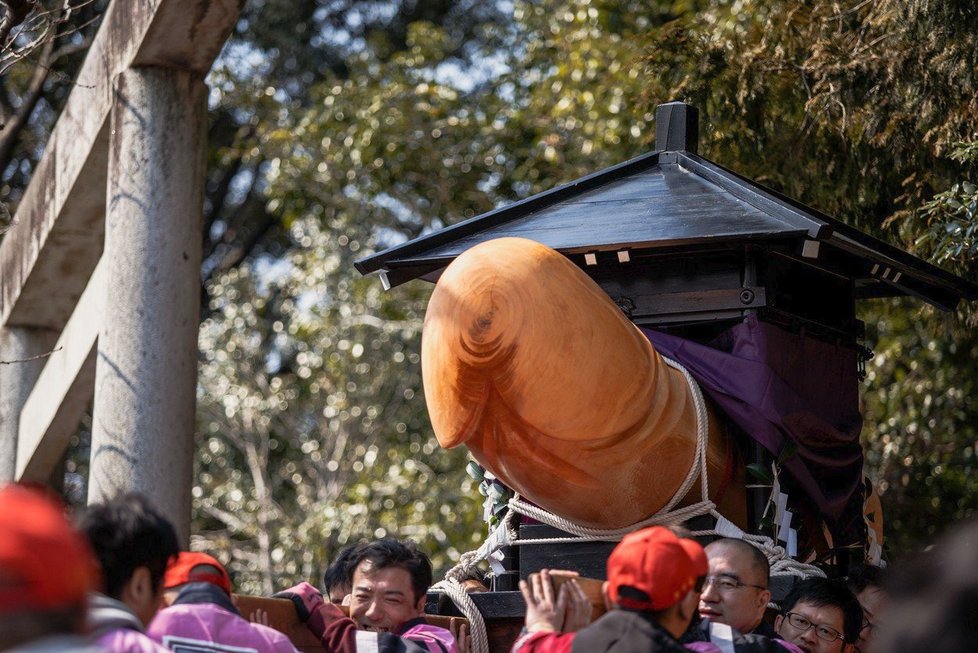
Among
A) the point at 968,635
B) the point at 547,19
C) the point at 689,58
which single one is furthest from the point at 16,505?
the point at 547,19

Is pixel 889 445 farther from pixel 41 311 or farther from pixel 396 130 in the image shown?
pixel 41 311

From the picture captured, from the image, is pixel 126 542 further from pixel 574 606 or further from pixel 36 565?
pixel 574 606

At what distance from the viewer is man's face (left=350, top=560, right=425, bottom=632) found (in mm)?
4035

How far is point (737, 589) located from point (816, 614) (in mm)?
494

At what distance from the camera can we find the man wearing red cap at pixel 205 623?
307 cm

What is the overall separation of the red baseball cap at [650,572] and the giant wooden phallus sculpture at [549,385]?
0.97 meters

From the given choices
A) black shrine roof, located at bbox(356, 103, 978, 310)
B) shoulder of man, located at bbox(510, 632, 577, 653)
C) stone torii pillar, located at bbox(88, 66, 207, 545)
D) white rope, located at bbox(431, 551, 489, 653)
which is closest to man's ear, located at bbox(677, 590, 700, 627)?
shoulder of man, located at bbox(510, 632, 577, 653)

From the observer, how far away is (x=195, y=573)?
3268 millimetres

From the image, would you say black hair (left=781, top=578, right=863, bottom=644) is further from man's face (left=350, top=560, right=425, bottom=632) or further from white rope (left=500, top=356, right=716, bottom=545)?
man's face (left=350, top=560, right=425, bottom=632)

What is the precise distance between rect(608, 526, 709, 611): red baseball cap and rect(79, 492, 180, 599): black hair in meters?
0.93

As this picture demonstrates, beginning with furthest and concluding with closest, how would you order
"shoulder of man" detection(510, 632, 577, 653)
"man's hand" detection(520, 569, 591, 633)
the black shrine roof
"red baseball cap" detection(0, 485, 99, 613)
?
the black shrine roof
"man's hand" detection(520, 569, 591, 633)
"shoulder of man" detection(510, 632, 577, 653)
"red baseball cap" detection(0, 485, 99, 613)

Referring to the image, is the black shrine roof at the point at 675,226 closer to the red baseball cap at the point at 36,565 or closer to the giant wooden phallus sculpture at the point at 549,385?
the giant wooden phallus sculpture at the point at 549,385

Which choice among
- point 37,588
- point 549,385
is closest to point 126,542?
point 37,588

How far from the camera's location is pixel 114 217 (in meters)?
5.50
